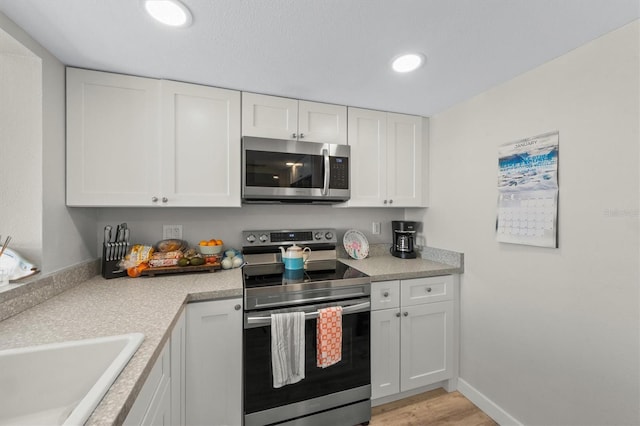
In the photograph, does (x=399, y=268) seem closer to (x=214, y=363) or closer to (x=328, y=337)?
(x=328, y=337)

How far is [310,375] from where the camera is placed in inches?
61.4

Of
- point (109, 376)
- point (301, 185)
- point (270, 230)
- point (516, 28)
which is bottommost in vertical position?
point (109, 376)

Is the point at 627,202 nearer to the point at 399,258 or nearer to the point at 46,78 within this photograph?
the point at 399,258

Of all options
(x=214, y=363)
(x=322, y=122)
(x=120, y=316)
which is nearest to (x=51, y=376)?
(x=120, y=316)

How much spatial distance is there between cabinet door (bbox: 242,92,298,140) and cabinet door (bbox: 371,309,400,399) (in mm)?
1397

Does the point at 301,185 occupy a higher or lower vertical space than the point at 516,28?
lower

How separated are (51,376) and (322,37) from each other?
1.63 m

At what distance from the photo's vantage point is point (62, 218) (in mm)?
1465

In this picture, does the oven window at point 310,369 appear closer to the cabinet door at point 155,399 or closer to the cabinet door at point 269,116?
the cabinet door at point 155,399

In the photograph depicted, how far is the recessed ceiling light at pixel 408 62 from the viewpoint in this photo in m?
1.40

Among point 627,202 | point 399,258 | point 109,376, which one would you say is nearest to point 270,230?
point 399,258

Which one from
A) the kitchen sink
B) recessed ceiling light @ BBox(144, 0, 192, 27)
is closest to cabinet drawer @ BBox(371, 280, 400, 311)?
the kitchen sink

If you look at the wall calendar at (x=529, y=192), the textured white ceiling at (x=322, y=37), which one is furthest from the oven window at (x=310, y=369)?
the textured white ceiling at (x=322, y=37)

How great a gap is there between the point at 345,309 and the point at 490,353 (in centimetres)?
105
